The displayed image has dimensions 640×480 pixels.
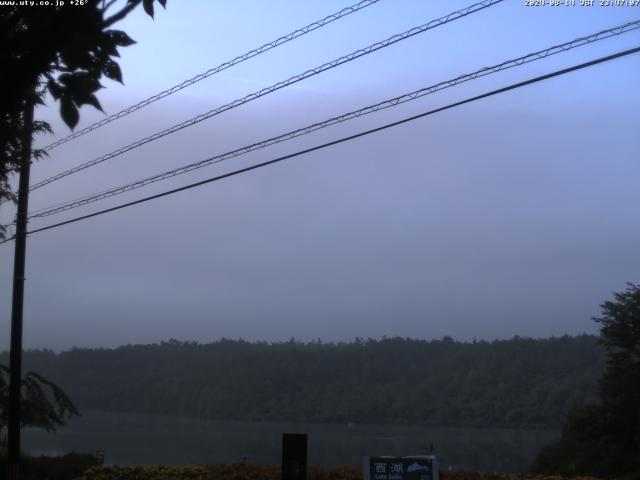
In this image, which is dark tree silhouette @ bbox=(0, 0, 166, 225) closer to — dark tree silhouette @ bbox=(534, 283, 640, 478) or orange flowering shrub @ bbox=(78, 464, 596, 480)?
orange flowering shrub @ bbox=(78, 464, 596, 480)

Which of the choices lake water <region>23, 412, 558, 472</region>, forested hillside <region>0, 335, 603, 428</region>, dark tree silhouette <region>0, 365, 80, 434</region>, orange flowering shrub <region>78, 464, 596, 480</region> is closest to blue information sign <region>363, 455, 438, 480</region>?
orange flowering shrub <region>78, 464, 596, 480</region>

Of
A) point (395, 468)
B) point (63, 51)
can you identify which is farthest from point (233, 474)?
point (63, 51)

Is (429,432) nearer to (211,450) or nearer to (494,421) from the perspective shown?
(494,421)

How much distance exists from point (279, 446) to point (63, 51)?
29.1 metres

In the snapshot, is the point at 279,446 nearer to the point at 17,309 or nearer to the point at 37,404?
the point at 37,404

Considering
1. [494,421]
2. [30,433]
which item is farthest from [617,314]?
[30,433]

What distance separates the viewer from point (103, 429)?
46156 millimetres

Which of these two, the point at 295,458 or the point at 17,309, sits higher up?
the point at 17,309

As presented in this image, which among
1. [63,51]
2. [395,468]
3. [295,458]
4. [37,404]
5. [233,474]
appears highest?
[63,51]

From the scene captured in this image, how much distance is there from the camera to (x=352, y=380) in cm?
6291

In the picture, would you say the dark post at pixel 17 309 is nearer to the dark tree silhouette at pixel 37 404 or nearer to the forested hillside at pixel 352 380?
the dark tree silhouette at pixel 37 404

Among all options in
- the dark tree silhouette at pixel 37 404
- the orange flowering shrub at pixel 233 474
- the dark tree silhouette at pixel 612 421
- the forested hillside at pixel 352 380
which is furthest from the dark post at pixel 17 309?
the forested hillside at pixel 352 380

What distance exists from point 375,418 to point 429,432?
14.2 m

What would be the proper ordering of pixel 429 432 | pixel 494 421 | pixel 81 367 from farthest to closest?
pixel 81 367 → pixel 494 421 → pixel 429 432
